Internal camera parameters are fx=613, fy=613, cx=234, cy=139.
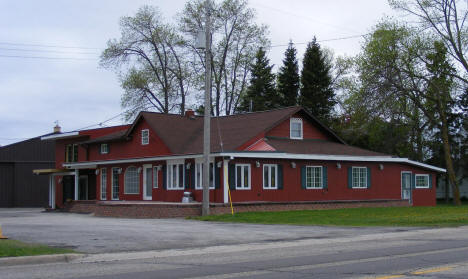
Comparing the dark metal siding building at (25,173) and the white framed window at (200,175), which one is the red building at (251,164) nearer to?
the white framed window at (200,175)

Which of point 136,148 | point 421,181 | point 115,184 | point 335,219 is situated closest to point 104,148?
point 115,184

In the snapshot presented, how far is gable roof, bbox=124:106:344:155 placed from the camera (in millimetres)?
34709

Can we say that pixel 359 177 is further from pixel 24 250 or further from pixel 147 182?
pixel 24 250

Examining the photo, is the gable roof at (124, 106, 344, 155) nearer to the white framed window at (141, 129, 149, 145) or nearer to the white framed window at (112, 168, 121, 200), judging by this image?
the white framed window at (141, 129, 149, 145)

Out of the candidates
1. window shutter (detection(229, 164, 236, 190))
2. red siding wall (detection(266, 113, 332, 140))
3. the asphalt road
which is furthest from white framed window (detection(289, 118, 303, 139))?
the asphalt road

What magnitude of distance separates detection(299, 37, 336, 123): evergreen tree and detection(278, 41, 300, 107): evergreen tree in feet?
5.83

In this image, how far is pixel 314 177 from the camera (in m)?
35.4

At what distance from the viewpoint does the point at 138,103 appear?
58812 mm

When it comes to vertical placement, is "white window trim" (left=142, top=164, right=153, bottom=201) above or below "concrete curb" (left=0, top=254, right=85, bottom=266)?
above

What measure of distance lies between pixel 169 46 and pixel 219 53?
4.87 meters

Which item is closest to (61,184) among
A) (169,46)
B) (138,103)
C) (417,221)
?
(138,103)

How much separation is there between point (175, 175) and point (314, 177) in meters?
7.99

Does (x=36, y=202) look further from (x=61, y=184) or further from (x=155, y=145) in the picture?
(x=155, y=145)

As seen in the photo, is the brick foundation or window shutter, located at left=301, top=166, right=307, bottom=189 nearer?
the brick foundation
